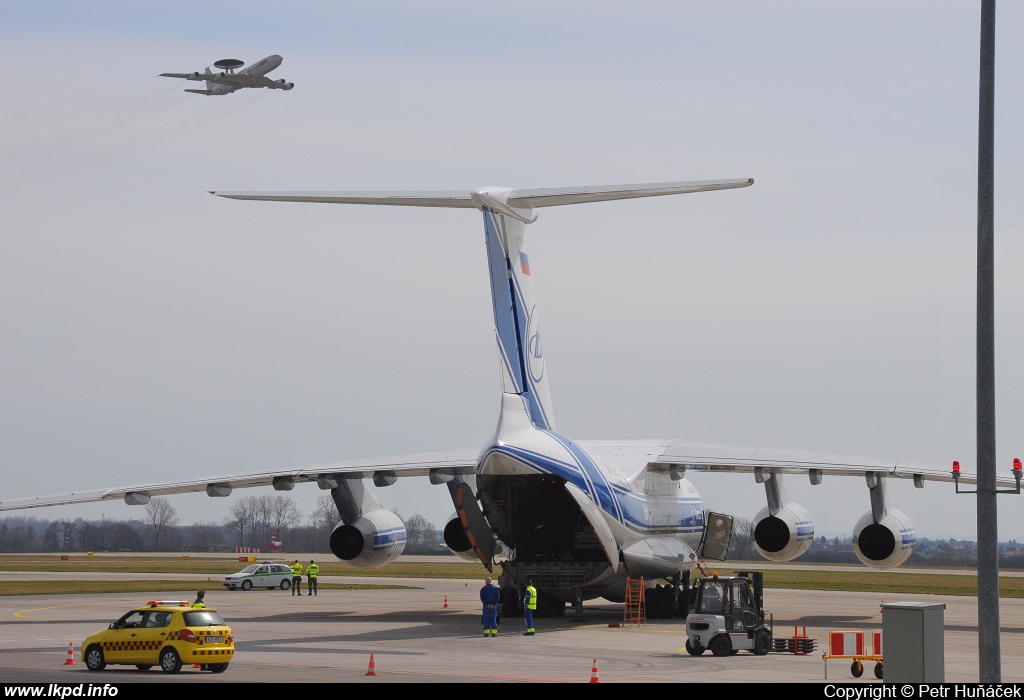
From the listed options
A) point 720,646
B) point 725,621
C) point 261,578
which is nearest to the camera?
point 720,646

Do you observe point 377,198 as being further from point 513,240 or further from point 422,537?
point 422,537

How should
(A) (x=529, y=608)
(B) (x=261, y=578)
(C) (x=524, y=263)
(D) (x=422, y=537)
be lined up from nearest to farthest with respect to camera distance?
(A) (x=529, y=608)
(C) (x=524, y=263)
(B) (x=261, y=578)
(D) (x=422, y=537)

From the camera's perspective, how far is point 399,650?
20.0m

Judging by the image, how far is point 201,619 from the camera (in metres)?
16.5

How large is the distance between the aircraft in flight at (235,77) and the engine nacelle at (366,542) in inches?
407

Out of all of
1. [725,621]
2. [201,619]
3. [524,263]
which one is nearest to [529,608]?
[725,621]

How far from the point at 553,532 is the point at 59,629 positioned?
1010cm

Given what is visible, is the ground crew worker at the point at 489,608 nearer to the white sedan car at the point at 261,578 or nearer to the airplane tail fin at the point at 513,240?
the airplane tail fin at the point at 513,240

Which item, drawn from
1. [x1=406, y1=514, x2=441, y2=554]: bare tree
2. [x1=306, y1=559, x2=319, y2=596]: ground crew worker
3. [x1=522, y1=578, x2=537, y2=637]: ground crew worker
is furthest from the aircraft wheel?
[x1=406, y1=514, x2=441, y2=554]: bare tree

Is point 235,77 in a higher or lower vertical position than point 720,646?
higher

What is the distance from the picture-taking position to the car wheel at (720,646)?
63.5 feet

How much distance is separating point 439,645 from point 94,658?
6.41 m

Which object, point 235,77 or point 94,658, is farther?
point 235,77

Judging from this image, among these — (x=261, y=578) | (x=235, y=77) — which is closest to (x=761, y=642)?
(x=235, y=77)
